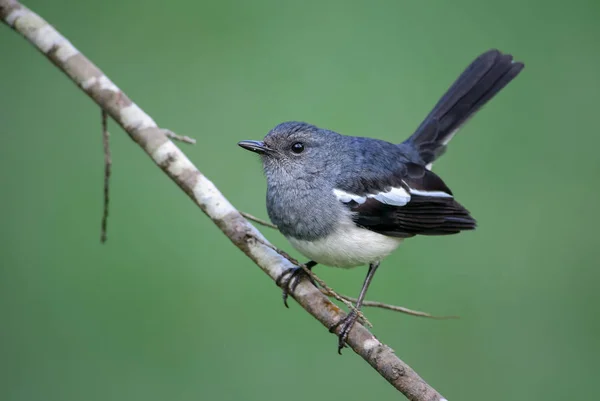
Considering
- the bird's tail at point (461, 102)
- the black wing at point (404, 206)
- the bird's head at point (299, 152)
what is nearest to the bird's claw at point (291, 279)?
the black wing at point (404, 206)

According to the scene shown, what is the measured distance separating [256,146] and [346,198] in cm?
44

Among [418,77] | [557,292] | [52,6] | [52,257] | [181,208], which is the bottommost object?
[52,257]

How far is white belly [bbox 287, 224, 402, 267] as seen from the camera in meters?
2.77

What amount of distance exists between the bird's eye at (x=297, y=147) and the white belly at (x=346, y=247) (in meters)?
0.39

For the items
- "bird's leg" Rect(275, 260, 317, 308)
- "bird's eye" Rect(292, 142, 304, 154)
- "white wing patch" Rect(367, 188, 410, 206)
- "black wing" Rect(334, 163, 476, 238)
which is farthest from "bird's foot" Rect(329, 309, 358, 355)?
"bird's eye" Rect(292, 142, 304, 154)

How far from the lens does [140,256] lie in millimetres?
4309

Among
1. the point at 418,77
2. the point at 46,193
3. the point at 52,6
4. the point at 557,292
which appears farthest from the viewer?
the point at 52,6

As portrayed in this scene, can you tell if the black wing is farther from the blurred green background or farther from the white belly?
the blurred green background

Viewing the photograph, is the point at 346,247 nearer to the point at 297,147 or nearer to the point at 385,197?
the point at 385,197

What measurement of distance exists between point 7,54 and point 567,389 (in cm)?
450

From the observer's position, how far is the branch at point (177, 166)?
8.16 ft

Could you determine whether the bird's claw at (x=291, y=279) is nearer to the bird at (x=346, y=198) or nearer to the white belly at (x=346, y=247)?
the bird at (x=346, y=198)

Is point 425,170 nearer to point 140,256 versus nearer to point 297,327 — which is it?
point 297,327

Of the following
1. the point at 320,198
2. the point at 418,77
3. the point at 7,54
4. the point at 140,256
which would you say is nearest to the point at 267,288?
the point at 140,256
